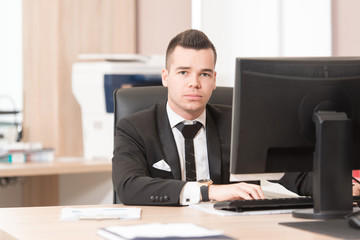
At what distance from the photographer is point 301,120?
1.64m

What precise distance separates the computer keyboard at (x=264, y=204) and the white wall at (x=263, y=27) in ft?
4.90

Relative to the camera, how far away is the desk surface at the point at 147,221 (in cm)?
144

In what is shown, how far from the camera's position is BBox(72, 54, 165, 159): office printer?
364 centimetres

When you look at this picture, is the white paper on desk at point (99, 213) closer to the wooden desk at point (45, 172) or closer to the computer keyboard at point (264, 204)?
the computer keyboard at point (264, 204)

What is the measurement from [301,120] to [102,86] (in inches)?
84.4

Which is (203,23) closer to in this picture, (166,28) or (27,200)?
(166,28)

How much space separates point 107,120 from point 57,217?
2018 mm

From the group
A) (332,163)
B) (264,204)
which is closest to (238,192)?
(264,204)

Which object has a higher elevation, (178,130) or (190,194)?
(178,130)

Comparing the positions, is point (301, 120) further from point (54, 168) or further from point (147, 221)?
point (54, 168)

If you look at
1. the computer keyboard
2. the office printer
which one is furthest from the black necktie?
the office printer

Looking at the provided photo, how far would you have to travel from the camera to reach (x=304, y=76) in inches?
63.9

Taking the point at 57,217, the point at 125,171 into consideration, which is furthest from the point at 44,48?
the point at 57,217

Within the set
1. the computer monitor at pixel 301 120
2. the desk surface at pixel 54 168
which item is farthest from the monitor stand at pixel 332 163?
the desk surface at pixel 54 168
